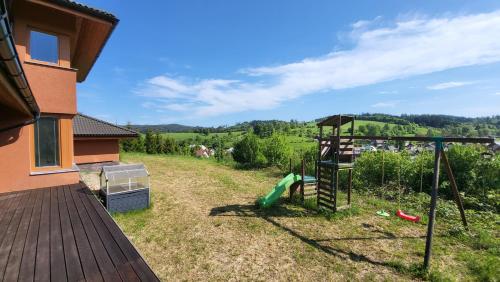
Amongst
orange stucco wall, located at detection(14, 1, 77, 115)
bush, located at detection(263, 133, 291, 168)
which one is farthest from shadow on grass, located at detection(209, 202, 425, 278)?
bush, located at detection(263, 133, 291, 168)

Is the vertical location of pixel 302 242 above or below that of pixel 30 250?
below

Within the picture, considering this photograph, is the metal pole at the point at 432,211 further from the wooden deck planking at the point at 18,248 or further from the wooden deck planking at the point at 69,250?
the wooden deck planking at the point at 18,248

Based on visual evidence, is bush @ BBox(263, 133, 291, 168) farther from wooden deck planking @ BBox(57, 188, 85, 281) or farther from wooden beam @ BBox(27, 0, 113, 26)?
wooden deck planking @ BBox(57, 188, 85, 281)

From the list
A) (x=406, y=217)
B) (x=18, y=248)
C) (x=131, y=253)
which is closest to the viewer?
(x=131, y=253)

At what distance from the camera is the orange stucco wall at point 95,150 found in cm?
1464

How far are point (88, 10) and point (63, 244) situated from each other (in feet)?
18.0

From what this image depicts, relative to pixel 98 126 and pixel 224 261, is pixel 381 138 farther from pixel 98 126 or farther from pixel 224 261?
pixel 98 126

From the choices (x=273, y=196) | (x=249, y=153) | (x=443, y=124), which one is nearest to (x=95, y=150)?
(x=249, y=153)

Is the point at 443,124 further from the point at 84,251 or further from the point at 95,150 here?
the point at 84,251

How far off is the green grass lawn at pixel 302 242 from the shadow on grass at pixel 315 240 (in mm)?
20

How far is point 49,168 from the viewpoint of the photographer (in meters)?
6.73

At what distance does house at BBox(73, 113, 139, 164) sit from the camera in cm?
1429

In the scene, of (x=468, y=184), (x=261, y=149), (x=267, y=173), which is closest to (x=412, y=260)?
(x=468, y=184)

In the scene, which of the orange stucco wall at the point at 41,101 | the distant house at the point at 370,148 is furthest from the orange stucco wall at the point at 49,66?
the distant house at the point at 370,148
